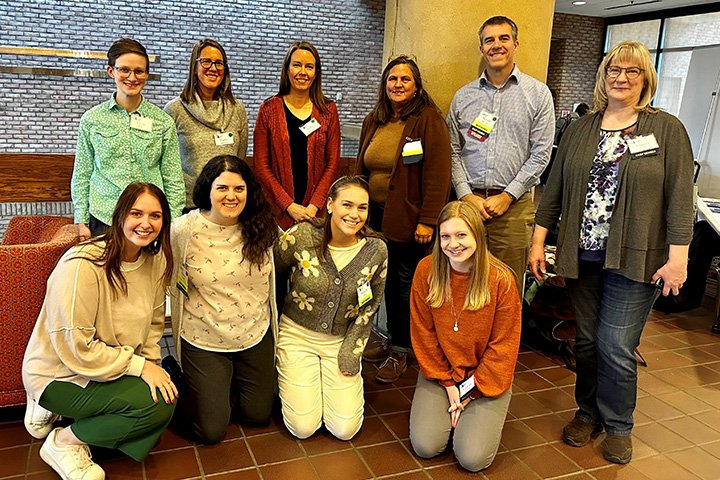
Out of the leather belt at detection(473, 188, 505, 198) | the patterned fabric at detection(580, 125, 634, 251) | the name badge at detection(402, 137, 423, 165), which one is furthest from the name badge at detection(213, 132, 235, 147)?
the patterned fabric at detection(580, 125, 634, 251)

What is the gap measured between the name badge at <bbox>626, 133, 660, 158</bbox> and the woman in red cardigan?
1294 mm

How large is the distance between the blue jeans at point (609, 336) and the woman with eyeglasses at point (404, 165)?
2.42 feet

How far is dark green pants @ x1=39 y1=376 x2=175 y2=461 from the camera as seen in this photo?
2.05 meters

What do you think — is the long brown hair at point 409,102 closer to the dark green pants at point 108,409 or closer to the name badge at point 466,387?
the name badge at point 466,387

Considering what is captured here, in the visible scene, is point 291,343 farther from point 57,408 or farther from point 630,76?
point 630,76

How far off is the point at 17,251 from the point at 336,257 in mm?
1200

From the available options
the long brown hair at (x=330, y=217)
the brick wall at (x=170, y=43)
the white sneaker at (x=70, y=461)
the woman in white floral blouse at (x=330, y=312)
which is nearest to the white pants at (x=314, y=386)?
the woman in white floral blouse at (x=330, y=312)

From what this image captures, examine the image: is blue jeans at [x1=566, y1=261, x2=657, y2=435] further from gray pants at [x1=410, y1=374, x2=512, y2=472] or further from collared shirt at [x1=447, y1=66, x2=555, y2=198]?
collared shirt at [x1=447, y1=66, x2=555, y2=198]

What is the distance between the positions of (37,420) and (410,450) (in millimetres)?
1412

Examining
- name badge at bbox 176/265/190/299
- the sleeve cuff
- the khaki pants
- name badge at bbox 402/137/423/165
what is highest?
name badge at bbox 402/137/423/165

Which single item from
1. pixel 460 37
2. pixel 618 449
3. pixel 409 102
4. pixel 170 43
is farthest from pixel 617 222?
pixel 170 43

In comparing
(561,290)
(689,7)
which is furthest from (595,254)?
(689,7)

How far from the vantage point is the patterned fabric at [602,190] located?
221 centimetres

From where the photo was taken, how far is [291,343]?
2602mm
